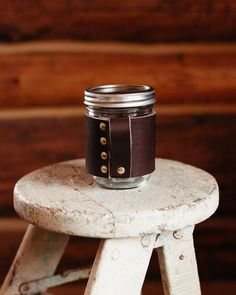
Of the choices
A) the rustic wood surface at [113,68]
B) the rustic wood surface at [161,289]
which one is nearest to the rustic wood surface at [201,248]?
the rustic wood surface at [161,289]

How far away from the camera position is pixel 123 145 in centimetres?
93

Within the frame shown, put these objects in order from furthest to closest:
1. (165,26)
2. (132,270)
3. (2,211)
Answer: (2,211) < (165,26) < (132,270)

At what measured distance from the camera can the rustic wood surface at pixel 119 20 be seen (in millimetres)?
1398

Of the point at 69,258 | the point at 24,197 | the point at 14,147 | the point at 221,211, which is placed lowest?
the point at 69,258

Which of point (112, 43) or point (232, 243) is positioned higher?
point (112, 43)

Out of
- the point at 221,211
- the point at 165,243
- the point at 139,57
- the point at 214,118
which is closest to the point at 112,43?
the point at 139,57

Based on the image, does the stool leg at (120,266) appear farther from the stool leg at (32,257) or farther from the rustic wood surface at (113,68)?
the rustic wood surface at (113,68)

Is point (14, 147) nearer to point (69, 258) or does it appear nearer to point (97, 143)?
point (69, 258)

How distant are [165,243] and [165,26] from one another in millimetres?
679

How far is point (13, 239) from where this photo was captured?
5.02 ft

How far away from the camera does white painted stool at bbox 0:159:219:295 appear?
85cm

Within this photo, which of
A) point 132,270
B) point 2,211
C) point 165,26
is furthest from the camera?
point 2,211

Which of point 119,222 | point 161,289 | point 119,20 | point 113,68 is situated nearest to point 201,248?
point 161,289

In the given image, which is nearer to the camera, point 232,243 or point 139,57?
point 139,57
